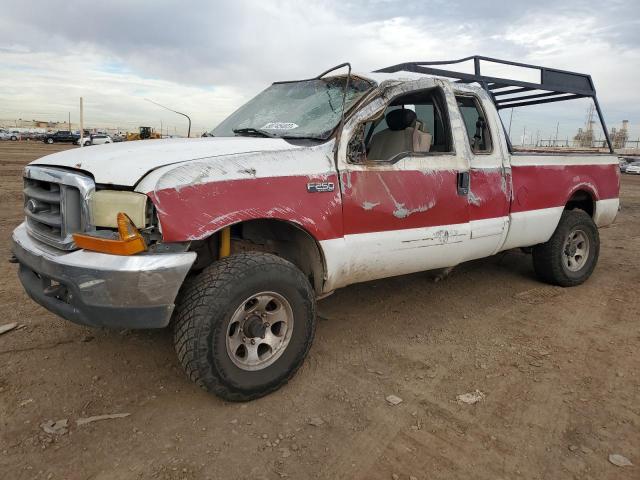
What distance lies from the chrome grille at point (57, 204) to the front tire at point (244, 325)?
2.31 ft

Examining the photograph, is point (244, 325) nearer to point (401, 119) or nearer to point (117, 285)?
point (117, 285)

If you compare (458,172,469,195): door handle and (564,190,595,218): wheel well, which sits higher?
(458,172,469,195): door handle

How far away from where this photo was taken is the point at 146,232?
2520 mm

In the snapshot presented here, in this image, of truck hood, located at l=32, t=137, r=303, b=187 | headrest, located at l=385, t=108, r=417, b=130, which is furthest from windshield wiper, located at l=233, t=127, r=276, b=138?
headrest, located at l=385, t=108, r=417, b=130

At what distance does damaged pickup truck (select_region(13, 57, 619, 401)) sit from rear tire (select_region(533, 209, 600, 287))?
27.5 inches

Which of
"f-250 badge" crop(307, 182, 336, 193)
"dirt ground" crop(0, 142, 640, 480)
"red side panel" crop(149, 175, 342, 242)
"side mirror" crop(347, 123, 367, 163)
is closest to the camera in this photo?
"dirt ground" crop(0, 142, 640, 480)

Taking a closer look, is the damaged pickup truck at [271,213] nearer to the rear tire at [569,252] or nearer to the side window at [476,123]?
the side window at [476,123]

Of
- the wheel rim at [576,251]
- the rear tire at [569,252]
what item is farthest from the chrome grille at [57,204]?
the wheel rim at [576,251]

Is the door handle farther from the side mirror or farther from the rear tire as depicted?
the rear tire

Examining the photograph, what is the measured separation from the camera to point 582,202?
5.59 metres

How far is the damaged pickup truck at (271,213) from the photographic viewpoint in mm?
2521

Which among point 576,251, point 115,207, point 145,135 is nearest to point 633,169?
point 576,251

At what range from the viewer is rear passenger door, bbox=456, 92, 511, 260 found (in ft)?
13.1

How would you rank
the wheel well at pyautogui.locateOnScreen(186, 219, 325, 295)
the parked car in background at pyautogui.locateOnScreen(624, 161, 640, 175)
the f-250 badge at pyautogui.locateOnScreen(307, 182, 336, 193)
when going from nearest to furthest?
the f-250 badge at pyautogui.locateOnScreen(307, 182, 336, 193) → the wheel well at pyautogui.locateOnScreen(186, 219, 325, 295) → the parked car in background at pyautogui.locateOnScreen(624, 161, 640, 175)
